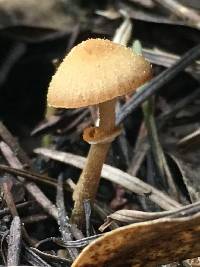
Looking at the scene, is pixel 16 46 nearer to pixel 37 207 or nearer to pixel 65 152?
pixel 65 152

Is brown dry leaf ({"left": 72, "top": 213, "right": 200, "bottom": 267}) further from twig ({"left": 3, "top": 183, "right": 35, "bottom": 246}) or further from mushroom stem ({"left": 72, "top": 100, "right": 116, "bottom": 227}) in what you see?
mushroom stem ({"left": 72, "top": 100, "right": 116, "bottom": 227})

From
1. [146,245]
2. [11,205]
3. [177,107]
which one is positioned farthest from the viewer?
[177,107]

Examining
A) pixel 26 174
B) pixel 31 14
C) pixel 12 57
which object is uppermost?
pixel 31 14

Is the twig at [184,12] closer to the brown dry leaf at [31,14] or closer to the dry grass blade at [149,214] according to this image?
the brown dry leaf at [31,14]

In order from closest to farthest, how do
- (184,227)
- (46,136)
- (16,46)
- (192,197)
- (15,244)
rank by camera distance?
(184,227), (15,244), (192,197), (46,136), (16,46)

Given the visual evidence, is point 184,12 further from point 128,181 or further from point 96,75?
point 96,75

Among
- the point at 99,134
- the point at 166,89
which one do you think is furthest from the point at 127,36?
the point at 99,134

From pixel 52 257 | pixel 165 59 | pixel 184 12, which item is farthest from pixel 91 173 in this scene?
pixel 184 12

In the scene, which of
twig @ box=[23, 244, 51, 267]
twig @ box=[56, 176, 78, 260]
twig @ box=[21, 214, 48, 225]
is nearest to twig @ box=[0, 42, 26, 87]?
twig @ box=[56, 176, 78, 260]
